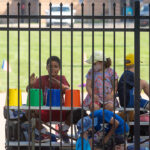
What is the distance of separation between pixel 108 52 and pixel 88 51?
4.35 ft

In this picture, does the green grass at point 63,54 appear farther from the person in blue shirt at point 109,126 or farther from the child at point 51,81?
the person in blue shirt at point 109,126

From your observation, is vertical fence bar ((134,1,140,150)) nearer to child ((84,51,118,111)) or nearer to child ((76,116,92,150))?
child ((76,116,92,150))

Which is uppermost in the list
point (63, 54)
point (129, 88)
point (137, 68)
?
point (63, 54)

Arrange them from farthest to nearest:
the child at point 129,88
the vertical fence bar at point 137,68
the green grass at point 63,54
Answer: the green grass at point 63,54 → the child at point 129,88 → the vertical fence bar at point 137,68

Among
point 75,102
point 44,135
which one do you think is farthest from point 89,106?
point 44,135

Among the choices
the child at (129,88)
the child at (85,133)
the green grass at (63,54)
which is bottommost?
the child at (85,133)

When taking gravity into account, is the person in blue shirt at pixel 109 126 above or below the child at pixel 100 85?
below

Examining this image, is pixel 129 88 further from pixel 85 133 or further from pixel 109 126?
pixel 85 133

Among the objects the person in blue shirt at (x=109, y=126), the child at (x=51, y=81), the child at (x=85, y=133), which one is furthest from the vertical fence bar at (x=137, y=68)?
the child at (x=51, y=81)

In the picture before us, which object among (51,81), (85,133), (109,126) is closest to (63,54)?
(51,81)

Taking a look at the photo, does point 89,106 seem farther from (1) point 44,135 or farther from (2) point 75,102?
(1) point 44,135

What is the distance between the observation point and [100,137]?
257 inches

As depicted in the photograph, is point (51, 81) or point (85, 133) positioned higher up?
point (51, 81)

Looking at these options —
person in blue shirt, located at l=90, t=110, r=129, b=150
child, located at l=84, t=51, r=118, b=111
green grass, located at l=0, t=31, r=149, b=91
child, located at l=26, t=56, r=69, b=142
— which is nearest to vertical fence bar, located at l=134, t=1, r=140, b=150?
person in blue shirt, located at l=90, t=110, r=129, b=150
